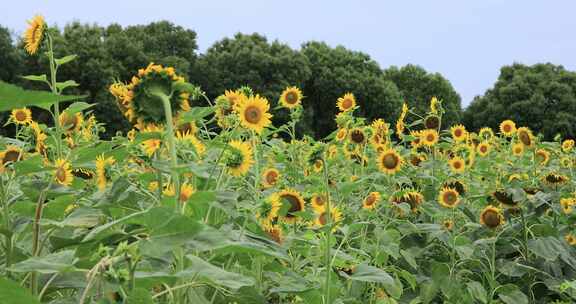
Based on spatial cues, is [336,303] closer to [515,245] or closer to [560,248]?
[560,248]

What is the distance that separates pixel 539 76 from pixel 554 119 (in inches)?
116

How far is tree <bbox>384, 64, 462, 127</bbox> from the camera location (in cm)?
3697

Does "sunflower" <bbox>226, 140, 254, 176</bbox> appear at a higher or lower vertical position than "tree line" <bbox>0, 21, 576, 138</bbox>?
lower

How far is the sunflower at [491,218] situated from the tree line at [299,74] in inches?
878

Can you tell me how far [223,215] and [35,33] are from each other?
0.96 metres

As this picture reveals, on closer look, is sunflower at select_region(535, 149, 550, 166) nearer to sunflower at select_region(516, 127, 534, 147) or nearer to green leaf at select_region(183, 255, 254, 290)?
sunflower at select_region(516, 127, 534, 147)

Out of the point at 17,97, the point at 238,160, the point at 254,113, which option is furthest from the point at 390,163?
the point at 17,97

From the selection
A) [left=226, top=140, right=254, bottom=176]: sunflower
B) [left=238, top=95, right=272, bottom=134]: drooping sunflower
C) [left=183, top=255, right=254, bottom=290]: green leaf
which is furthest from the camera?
[left=238, top=95, right=272, bottom=134]: drooping sunflower

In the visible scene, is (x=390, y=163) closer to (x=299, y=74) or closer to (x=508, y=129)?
(x=508, y=129)

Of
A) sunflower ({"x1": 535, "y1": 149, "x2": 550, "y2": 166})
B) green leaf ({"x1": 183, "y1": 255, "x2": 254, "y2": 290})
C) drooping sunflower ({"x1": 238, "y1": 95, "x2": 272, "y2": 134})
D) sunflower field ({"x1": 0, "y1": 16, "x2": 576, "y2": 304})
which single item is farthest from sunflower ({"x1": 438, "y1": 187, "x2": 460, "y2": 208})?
green leaf ({"x1": 183, "y1": 255, "x2": 254, "y2": 290})

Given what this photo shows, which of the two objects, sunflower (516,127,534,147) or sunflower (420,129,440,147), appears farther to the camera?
sunflower (516,127,534,147)

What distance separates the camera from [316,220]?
2.67 m

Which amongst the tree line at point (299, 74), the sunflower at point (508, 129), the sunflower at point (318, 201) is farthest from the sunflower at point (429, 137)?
the tree line at point (299, 74)

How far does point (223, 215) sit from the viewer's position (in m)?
2.04
